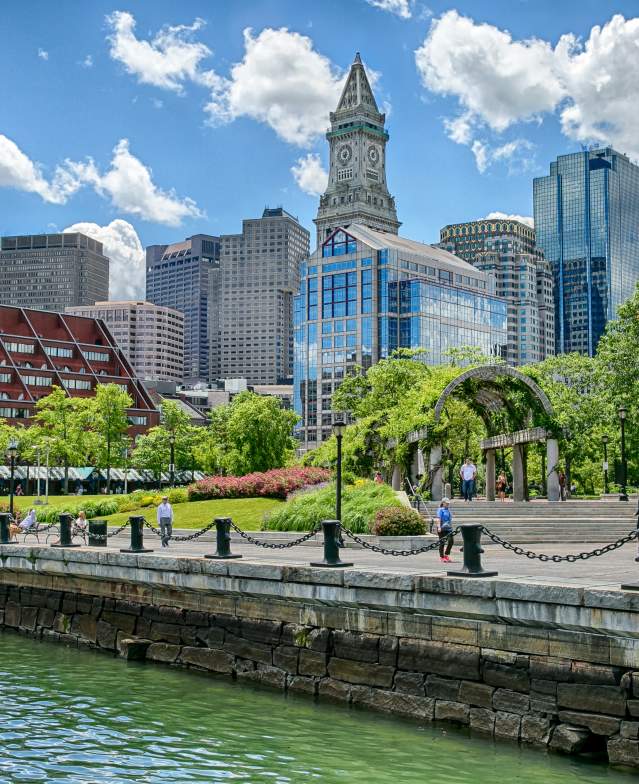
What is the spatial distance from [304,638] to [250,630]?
5.21 ft

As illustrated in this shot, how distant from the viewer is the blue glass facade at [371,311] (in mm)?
175500

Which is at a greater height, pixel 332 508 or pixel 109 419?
pixel 109 419

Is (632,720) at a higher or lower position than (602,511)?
lower

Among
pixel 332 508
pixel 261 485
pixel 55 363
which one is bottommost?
pixel 332 508

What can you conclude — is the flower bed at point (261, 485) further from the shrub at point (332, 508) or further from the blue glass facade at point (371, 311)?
the blue glass facade at point (371, 311)

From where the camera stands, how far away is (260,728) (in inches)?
596

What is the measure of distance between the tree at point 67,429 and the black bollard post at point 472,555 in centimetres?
7056

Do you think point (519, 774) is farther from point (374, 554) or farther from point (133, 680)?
point (374, 554)

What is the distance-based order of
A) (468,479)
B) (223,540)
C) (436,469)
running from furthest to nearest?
(436,469)
(468,479)
(223,540)

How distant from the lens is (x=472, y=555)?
51.9 feet

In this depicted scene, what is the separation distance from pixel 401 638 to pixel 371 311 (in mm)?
161827

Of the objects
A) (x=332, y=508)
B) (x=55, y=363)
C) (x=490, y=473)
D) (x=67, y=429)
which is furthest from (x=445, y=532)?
(x=55, y=363)

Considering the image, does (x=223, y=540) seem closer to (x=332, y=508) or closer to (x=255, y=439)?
(x=332, y=508)

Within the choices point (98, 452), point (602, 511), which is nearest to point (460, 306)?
point (98, 452)
